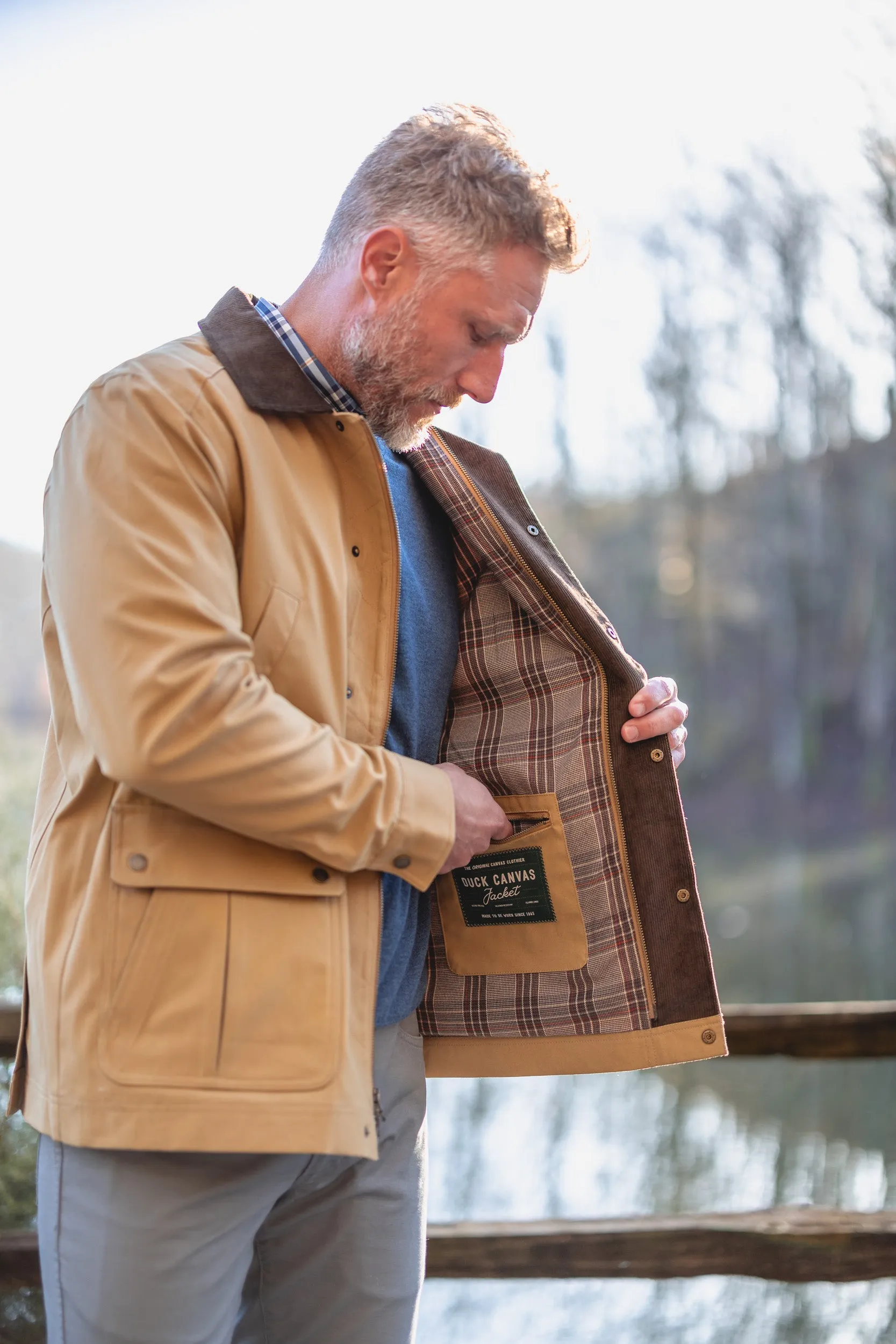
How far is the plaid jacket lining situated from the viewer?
4.65 feet

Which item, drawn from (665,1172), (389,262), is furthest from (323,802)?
(665,1172)

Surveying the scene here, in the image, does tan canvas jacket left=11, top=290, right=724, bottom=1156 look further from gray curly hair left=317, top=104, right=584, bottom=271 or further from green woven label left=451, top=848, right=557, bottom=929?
green woven label left=451, top=848, right=557, bottom=929

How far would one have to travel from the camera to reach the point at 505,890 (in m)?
1.45

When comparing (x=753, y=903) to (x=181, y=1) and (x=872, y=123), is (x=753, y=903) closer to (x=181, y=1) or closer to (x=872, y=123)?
(x=872, y=123)

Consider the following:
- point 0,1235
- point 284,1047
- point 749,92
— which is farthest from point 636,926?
point 749,92

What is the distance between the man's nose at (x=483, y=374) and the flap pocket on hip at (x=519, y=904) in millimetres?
510

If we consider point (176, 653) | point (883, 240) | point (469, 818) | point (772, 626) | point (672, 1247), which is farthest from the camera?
point (772, 626)

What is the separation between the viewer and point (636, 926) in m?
1.41

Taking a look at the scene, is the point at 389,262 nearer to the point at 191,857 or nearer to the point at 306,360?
the point at 306,360

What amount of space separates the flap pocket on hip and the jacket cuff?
0.34 meters

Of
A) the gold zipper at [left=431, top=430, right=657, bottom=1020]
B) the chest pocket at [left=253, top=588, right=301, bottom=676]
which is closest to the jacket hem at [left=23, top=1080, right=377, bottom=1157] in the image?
the chest pocket at [left=253, top=588, right=301, bottom=676]

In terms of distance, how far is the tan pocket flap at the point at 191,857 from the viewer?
1027 millimetres

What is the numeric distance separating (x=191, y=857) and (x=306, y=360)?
0.55m

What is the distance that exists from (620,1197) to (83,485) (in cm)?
316
